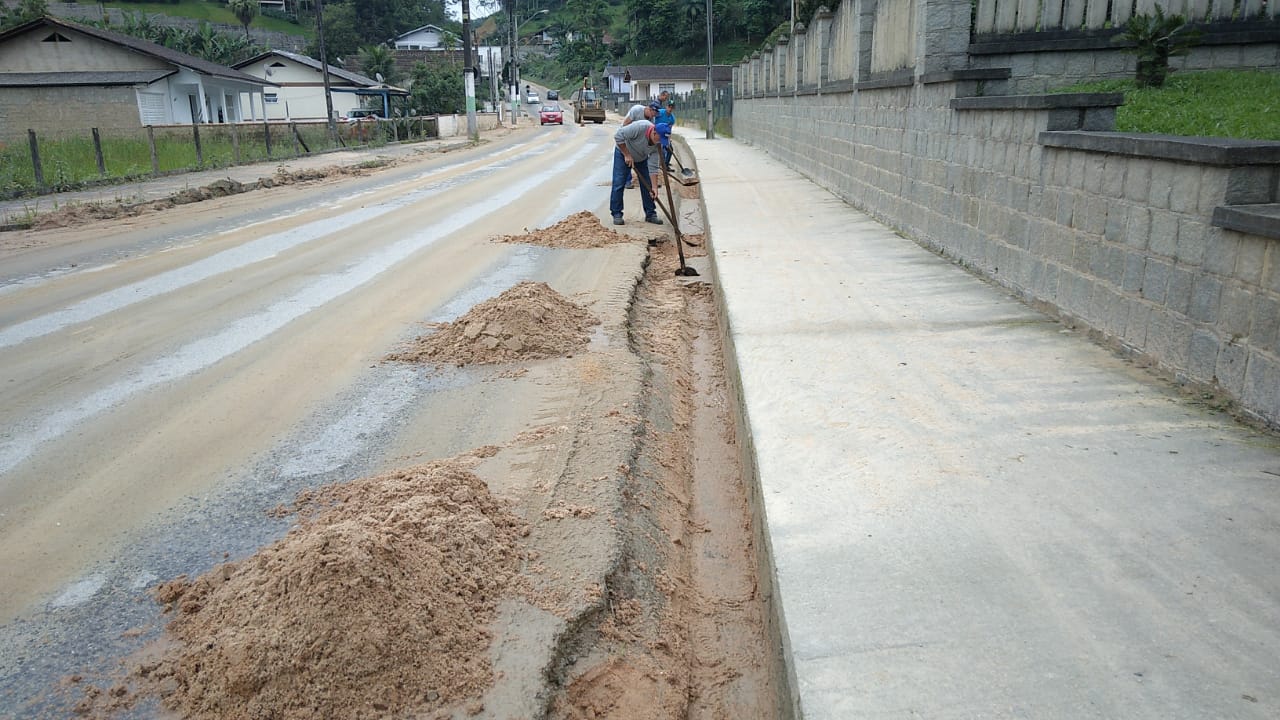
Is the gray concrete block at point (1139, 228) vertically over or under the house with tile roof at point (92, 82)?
under

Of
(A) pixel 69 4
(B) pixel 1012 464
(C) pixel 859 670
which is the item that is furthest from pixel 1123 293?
(A) pixel 69 4

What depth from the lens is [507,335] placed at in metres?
6.75

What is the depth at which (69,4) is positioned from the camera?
10694 centimetres

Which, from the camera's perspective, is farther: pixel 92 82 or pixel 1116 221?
pixel 92 82

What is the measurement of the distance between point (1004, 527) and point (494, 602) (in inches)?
75.0

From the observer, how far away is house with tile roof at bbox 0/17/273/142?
123 ft

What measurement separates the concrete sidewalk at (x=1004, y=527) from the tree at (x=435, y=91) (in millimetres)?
59950

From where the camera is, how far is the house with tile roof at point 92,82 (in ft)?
123

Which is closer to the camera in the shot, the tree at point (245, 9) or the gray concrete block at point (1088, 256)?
the gray concrete block at point (1088, 256)

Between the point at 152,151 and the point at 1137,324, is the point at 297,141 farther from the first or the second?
the point at 1137,324

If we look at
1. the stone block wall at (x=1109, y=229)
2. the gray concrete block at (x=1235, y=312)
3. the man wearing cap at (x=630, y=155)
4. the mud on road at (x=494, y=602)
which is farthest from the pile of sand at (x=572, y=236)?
the gray concrete block at (x=1235, y=312)

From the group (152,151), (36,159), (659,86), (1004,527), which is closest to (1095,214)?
(1004,527)

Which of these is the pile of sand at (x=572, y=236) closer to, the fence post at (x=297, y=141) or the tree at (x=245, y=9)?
the fence post at (x=297, y=141)

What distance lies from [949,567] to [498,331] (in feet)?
14.0
